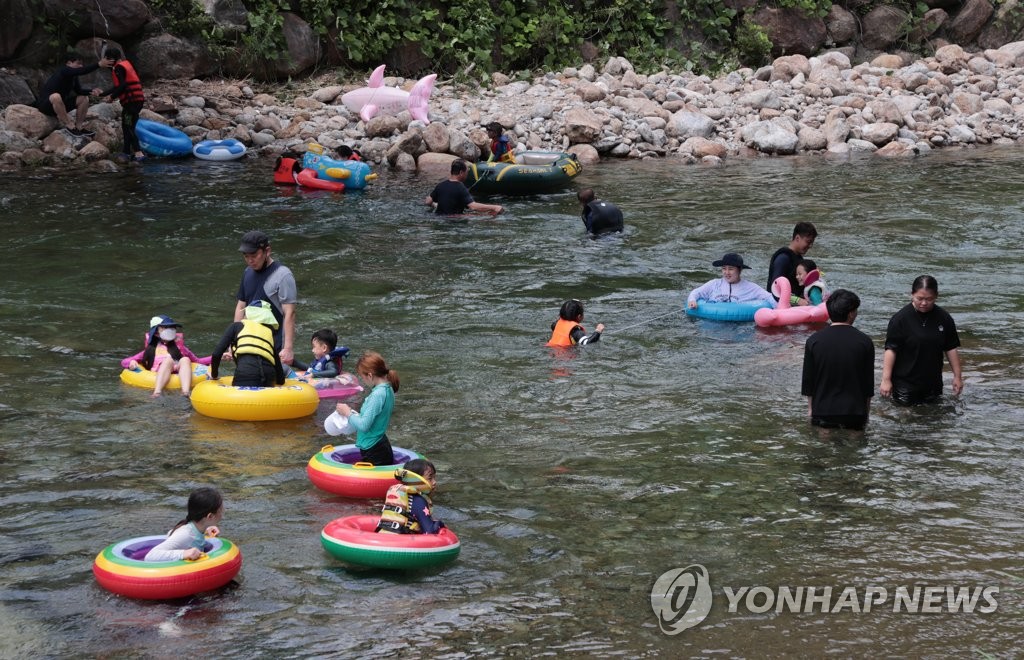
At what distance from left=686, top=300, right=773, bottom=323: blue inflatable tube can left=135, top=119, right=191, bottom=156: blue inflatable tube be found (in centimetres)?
1354

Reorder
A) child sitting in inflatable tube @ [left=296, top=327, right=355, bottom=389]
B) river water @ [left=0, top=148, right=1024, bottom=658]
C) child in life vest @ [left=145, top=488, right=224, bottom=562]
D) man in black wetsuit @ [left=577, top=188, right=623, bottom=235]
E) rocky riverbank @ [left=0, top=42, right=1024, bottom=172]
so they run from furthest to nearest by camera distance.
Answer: rocky riverbank @ [left=0, top=42, right=1024, bottom=172] → man in black wetsuit @ [left=577, top=188, right=623, bottom=235] → child sitting in inflatable tube @ [left=296, top=327, right=355, bottom=389] → child in life vest @ [left=145, top=488, right=224, bottom=562] → river water @ [left=0, top=148, right=1024, bottom=658]

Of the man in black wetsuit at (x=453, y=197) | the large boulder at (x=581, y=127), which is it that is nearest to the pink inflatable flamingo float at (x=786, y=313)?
the man in black wetsuit at (x=453, y=197)

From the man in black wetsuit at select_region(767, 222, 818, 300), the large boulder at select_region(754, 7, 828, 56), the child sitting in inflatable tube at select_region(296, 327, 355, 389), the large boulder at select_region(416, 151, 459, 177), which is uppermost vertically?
the large boulder at select_region(754, 7, 828, 56)

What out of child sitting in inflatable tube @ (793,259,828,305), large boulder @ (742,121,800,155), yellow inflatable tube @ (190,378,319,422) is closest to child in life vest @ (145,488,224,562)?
yellow inflatable tube @ (190,378,319,422)

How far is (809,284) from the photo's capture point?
40.2 feet

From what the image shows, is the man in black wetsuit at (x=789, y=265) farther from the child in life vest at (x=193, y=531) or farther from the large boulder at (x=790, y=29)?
the large boulder at (x=790, y=29)

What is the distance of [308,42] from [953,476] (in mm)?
21306

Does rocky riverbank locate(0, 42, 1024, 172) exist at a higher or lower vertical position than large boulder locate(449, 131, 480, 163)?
higher

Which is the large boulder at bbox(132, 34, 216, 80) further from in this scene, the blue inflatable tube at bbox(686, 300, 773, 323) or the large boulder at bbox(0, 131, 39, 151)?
the blue inflatable tube at bbox(686, 300, 773, 323)

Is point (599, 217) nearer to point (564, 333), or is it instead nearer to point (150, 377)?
point (564, 333)

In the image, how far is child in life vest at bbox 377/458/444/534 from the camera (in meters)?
6.49

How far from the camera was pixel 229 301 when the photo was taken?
1317 centimetres

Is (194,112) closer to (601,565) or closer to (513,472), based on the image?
(513,472)

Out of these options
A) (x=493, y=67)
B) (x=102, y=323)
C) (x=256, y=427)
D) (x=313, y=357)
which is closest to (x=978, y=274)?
(x=313, y=357)
